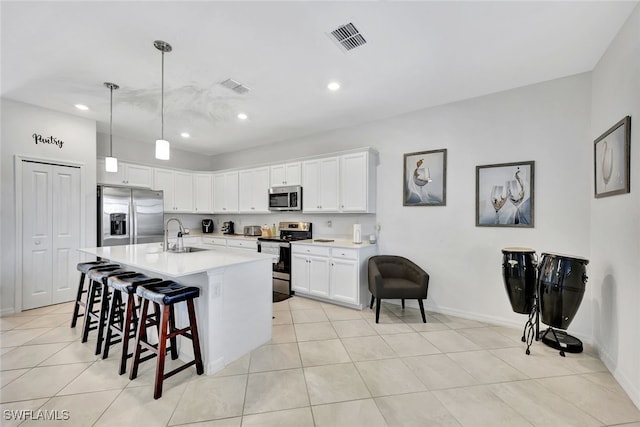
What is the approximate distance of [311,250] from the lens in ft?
13.5

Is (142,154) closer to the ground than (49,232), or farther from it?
farther from it

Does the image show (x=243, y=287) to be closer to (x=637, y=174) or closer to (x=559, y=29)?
(x=637, y=174)

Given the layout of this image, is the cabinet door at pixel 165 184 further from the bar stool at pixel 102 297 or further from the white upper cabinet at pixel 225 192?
the bar stool at pixel 102 297

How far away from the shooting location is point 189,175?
584 centimetres

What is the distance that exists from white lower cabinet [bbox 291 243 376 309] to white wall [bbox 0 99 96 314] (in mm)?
3266

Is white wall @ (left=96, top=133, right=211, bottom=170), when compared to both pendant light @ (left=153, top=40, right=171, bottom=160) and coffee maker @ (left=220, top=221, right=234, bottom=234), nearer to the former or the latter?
coffee maker @ (left=220, top=221, right=234, bottom=234)

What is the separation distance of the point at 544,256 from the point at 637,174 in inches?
37.6

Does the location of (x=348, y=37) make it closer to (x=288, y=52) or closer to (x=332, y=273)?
(x=288, y=52)

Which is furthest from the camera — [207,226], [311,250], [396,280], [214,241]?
[207,226]

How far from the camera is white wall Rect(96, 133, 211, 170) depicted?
4770 millimetres

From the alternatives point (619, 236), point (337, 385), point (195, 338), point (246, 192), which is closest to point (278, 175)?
point (246, 192)

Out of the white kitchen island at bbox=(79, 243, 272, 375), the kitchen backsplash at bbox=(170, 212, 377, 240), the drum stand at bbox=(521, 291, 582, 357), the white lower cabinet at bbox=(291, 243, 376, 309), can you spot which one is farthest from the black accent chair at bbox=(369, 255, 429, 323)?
the white kitchen island at bbox=(79, 243, 272, 375)

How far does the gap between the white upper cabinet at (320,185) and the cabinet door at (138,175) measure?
3070mm

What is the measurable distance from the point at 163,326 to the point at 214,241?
3.86 metres
